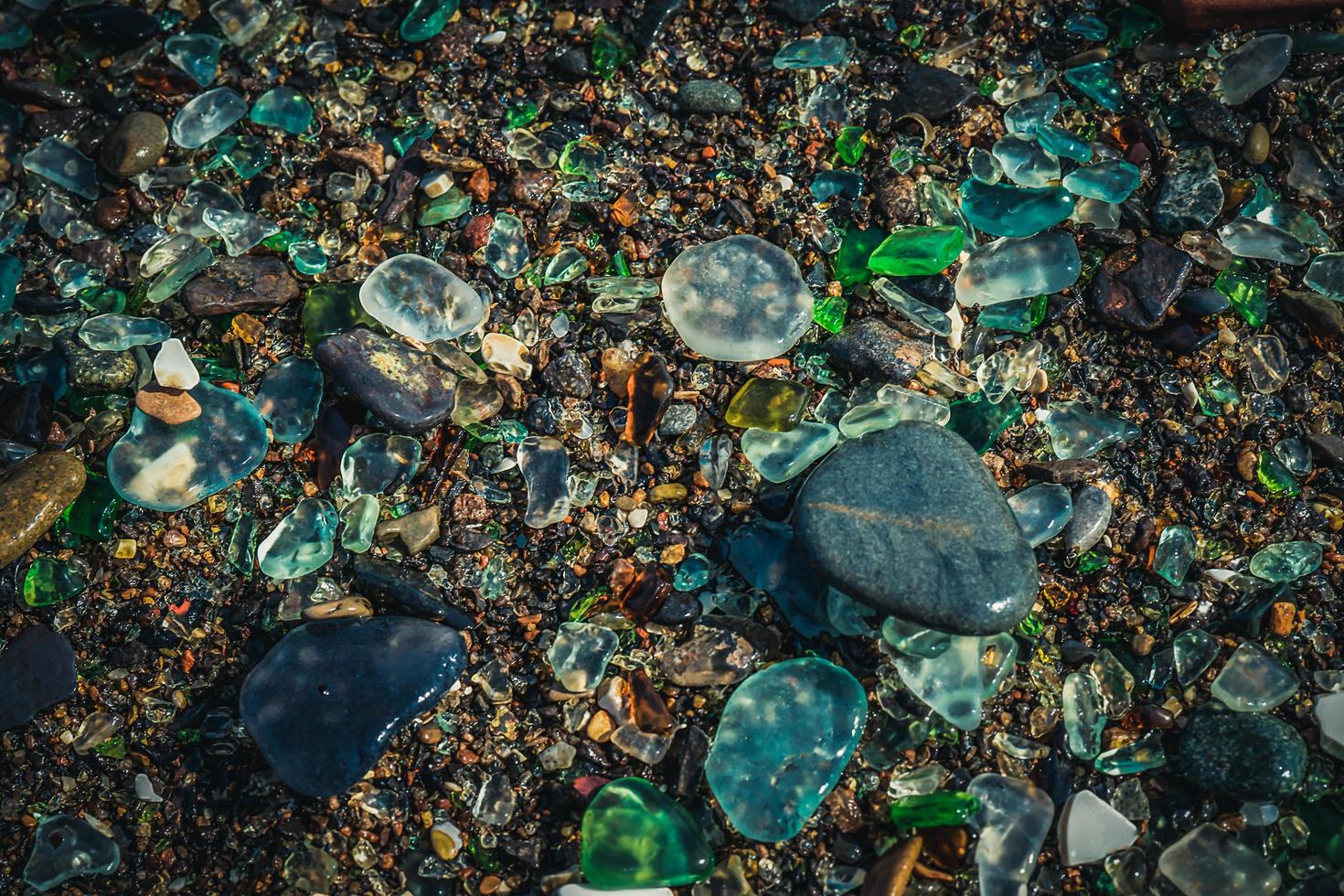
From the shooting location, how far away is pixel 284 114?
252cm

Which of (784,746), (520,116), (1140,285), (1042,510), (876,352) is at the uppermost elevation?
(520,116)

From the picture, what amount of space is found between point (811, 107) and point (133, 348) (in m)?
1.89

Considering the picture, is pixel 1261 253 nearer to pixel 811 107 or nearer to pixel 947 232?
pixel 947 232

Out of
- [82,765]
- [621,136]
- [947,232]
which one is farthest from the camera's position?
[621,136]

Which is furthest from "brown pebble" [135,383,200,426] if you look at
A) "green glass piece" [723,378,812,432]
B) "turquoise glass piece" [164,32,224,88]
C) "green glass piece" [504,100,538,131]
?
"green glass piece" [723,378,812,432]

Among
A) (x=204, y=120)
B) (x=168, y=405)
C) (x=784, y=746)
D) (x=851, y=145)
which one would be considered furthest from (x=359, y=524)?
(x=851, y=145)

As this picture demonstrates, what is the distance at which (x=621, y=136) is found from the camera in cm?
250

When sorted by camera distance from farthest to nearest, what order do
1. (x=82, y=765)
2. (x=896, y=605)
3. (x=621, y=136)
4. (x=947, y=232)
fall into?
(x=621, y=136), (x=947, y=232), (x=82, y=765), (x=896, y=605)

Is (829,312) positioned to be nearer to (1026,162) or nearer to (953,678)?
(1026,162)

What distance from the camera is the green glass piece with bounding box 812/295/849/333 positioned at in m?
2.36

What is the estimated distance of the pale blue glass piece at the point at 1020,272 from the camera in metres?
2.35

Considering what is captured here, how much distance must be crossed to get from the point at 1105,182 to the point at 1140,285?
0.30 m

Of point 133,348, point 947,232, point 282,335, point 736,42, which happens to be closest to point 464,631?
point 282,335

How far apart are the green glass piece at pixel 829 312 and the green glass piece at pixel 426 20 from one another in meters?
1.33
